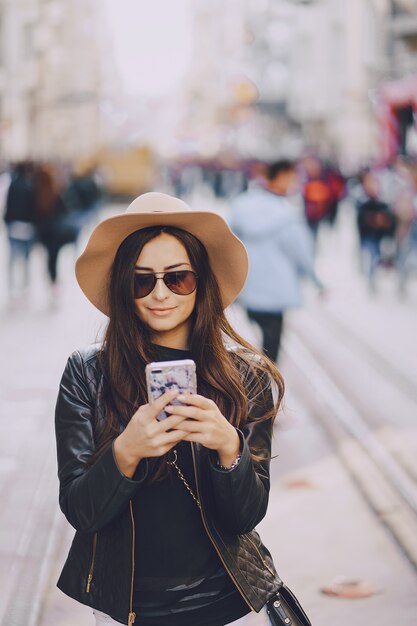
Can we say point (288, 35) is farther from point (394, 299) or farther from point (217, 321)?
point (217, 321)

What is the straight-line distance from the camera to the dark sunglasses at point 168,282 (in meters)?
2.40

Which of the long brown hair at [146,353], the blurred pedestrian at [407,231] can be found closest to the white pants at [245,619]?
the long brown hair at [146,353]

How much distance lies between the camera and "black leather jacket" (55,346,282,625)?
2199mm

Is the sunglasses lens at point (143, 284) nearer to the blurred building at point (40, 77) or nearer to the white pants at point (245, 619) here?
the white pants at point (245, 619)

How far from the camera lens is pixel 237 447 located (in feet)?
7.26

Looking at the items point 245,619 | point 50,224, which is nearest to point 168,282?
point 245,619

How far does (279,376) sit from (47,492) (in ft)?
12.6

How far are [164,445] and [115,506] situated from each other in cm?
18

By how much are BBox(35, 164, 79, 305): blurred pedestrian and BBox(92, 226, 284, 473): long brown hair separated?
39.5 feet

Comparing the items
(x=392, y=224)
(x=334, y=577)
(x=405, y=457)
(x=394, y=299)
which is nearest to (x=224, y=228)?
(x=334, y=577)

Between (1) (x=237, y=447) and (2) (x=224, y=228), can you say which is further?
(2) (x=224, y=228)

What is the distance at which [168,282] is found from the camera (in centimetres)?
241

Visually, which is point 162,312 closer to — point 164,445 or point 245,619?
point 164,445

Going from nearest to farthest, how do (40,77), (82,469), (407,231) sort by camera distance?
(82,469), (407,231), (40,77)
